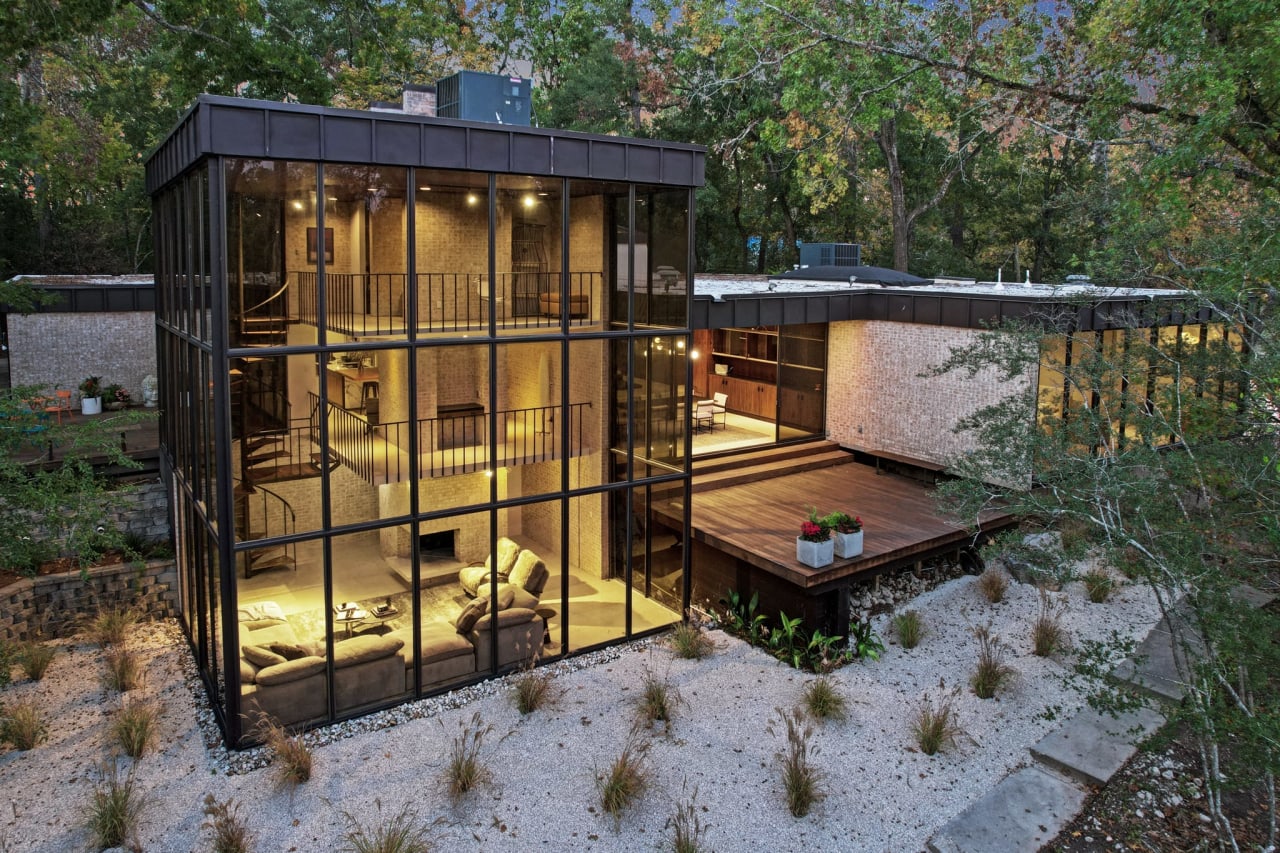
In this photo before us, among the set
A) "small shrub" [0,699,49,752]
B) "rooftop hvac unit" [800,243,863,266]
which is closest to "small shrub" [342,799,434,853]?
"small shrub" [0,699,49,752]

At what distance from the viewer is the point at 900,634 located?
37.6 feet

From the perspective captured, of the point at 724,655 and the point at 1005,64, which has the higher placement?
the point at 1005,64

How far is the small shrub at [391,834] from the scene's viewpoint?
6918mm

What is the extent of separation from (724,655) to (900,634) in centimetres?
242

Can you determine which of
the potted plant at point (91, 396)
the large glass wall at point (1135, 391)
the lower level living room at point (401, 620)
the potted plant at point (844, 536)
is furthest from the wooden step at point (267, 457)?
the potted plant at point (91, 396)

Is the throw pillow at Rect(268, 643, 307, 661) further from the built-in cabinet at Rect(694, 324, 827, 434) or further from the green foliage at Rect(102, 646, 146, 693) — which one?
the built-in cabinet at Rect(694, 324, 827, 434)

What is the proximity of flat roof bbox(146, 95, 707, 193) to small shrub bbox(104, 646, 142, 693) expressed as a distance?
5456 millimetres

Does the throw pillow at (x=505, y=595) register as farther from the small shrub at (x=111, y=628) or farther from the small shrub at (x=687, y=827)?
the small shrub at (x=111, y=628)

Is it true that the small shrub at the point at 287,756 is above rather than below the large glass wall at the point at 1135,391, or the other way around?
below

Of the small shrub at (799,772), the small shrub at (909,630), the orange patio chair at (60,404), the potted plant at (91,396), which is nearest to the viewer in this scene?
the small shrub at (799,772)

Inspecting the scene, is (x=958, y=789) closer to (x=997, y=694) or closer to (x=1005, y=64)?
(x=997, y=694)

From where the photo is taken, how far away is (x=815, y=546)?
35.9ft

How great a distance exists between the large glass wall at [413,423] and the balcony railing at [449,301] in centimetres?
2

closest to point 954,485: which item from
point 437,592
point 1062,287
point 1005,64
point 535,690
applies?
point 535,690
